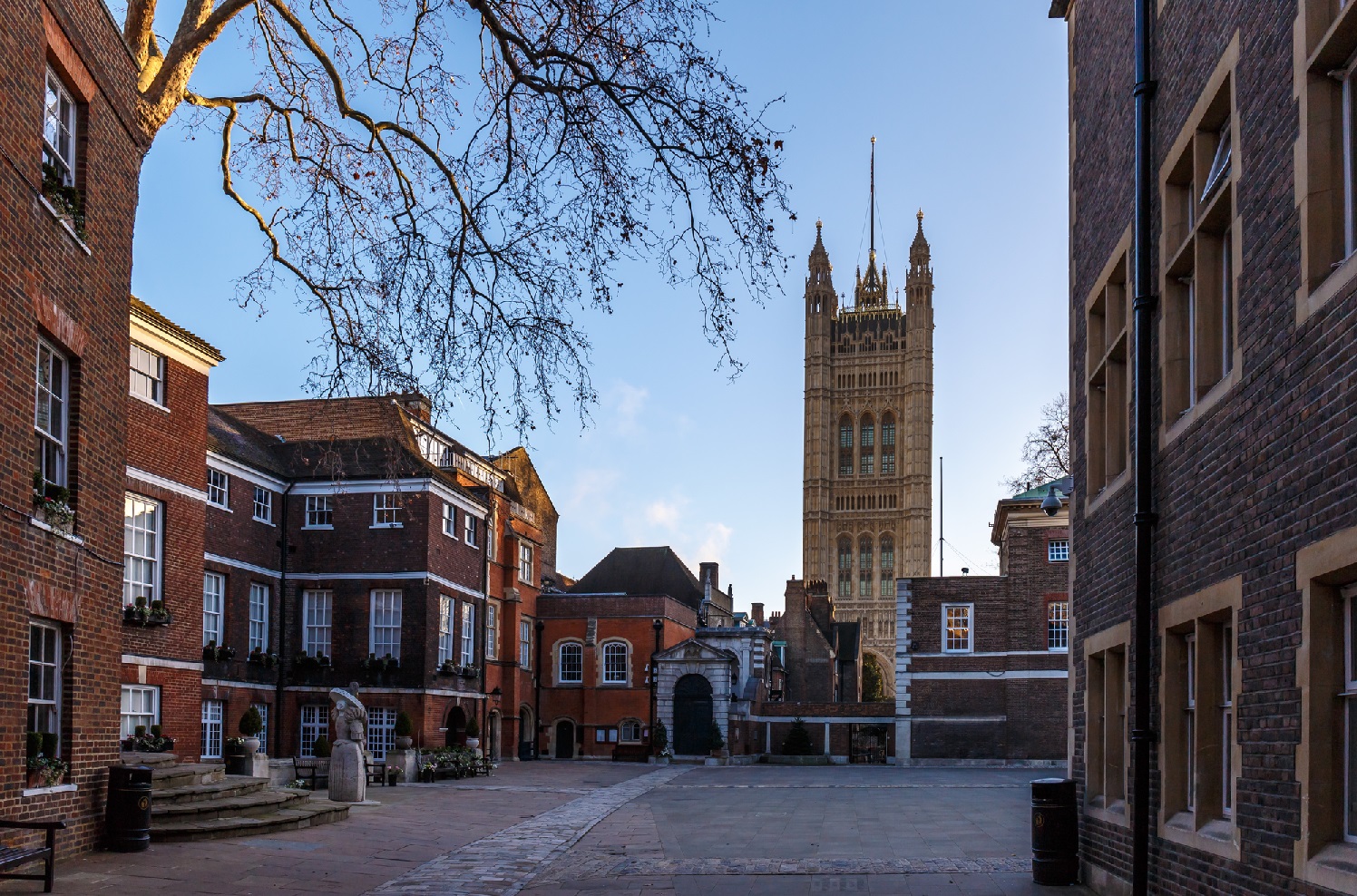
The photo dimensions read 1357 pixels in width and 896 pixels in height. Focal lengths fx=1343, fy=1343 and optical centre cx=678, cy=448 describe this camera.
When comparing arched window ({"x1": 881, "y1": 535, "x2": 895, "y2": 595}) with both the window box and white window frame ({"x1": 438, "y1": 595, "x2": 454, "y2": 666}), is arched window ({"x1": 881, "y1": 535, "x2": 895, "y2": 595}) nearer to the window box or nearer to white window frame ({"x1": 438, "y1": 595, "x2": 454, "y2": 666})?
white window frame ({"x1": 438, "y1": 595, "x2": 454, "y2": 666})

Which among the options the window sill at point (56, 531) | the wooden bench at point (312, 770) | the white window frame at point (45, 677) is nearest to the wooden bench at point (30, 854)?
the white window frame at point (45, 677)

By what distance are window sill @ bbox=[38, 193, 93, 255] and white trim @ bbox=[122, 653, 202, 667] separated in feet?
A: 45.7

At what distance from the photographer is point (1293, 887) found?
273 inches

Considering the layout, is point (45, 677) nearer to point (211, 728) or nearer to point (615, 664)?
point (211, 728)

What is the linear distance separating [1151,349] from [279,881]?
9.70 meters

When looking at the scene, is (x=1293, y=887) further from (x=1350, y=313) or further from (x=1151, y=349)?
(x=1151, y=349)

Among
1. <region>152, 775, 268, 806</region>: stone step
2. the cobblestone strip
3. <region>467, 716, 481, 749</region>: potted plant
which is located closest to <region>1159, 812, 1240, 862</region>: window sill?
the cobblestone strip

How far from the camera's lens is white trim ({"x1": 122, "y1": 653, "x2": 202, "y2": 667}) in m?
26.0

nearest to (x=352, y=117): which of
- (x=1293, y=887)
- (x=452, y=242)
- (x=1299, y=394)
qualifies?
(x=452, y=242)

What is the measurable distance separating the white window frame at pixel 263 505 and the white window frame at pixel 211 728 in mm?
5076

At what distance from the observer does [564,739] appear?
51.1m

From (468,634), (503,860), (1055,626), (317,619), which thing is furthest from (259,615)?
(1055,626)

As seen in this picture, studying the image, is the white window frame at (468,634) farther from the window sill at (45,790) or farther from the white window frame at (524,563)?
the window sill at (45,790)

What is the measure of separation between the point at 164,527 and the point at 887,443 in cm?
10779
